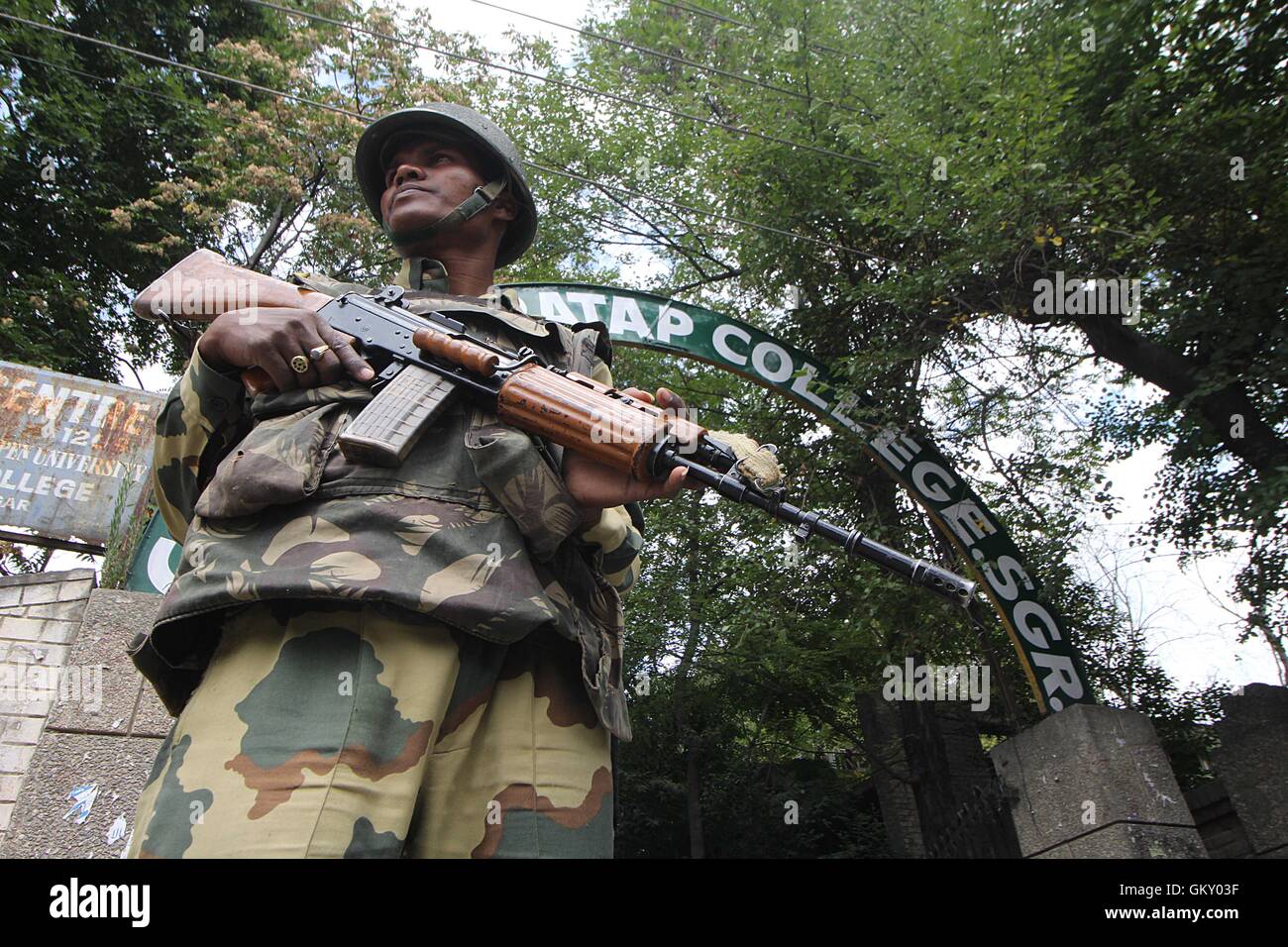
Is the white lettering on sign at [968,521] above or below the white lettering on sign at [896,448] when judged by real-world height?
below

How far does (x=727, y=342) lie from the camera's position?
22.5 feet

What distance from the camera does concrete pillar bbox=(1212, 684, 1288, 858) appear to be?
18.4ft

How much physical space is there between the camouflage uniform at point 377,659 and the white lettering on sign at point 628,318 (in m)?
4.75

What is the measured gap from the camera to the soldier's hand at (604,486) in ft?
6.14

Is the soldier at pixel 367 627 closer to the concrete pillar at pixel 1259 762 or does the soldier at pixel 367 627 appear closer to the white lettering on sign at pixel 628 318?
the white lettering on sign at pixel 628 318

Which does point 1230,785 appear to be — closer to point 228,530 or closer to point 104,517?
point 228,530

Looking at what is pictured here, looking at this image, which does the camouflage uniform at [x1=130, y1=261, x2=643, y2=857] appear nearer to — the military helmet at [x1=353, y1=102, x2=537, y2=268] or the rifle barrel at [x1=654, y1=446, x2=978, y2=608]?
the rifle barrel at [x1=654, y1=446, x2=978, y2=608]

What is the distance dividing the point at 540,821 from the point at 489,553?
0.48m

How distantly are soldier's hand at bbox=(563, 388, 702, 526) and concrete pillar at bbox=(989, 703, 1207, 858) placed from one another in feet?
14.1

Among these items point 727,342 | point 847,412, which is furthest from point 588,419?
point 847,412

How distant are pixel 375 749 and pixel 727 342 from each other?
18.5ft
